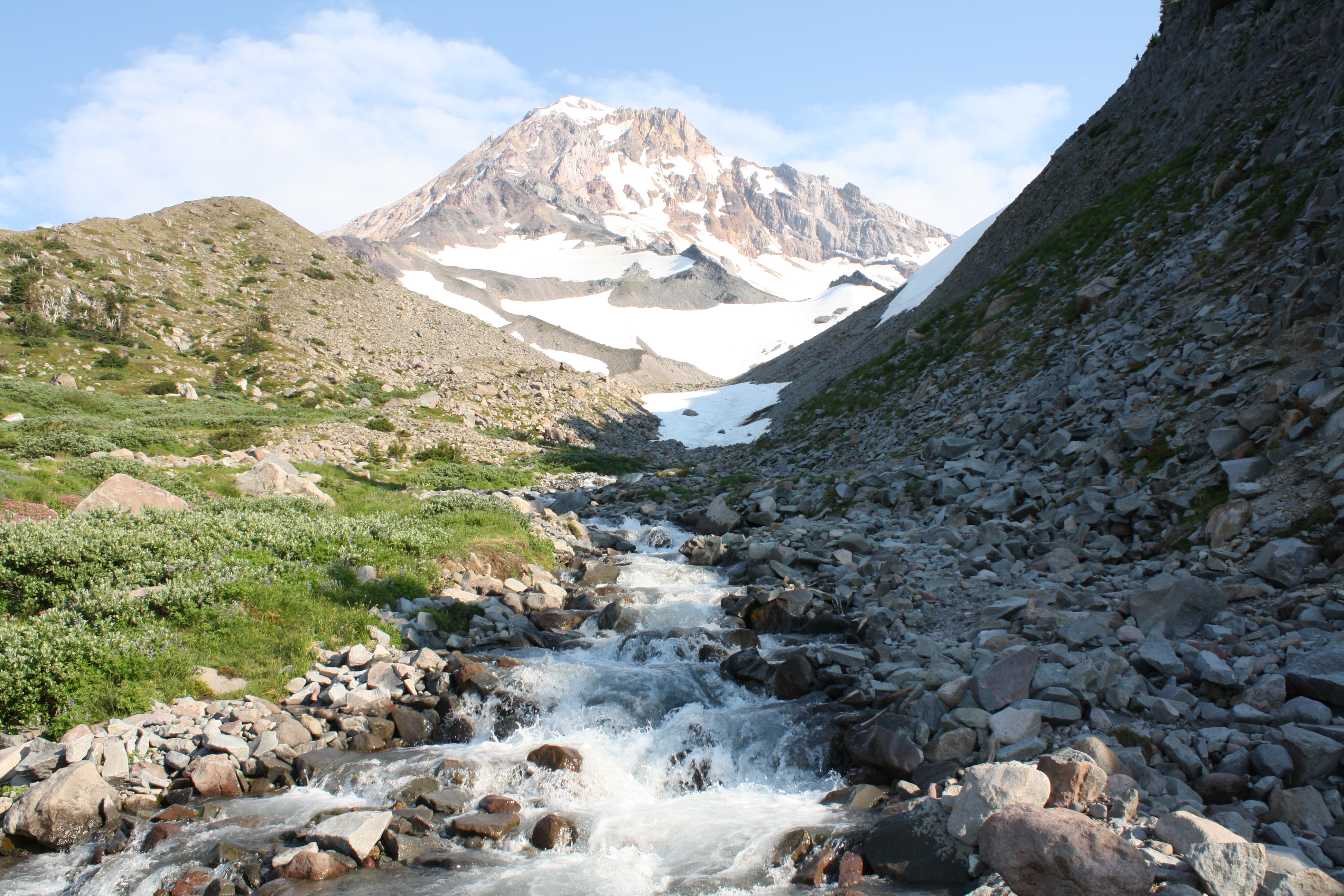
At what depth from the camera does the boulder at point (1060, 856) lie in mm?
5457

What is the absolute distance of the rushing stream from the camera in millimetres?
7129

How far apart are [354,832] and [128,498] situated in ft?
39.7

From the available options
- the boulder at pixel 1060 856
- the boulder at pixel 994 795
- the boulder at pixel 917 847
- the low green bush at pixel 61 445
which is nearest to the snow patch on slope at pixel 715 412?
the low green bush at pixel 61 445

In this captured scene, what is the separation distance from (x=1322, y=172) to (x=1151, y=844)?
17.5 metres

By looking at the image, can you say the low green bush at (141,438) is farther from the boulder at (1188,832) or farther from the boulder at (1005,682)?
the boulder at (1188,832)

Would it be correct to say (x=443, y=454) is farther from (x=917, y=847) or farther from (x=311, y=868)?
(x=917, y=847)

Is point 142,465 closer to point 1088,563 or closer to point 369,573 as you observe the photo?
point 369,573

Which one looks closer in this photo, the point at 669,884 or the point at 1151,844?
the point at 1151,844

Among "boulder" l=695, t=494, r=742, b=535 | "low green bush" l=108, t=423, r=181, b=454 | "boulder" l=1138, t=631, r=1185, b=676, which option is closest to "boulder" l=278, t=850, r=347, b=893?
"boulder" l=1138, t=631, r=1185, b=676

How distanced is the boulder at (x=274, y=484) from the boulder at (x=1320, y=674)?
19.9 m

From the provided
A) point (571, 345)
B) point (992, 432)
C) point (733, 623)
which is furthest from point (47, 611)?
point (571, 345)

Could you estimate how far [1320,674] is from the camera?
22.7ft

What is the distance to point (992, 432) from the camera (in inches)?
781

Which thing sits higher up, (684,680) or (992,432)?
(992,432)
